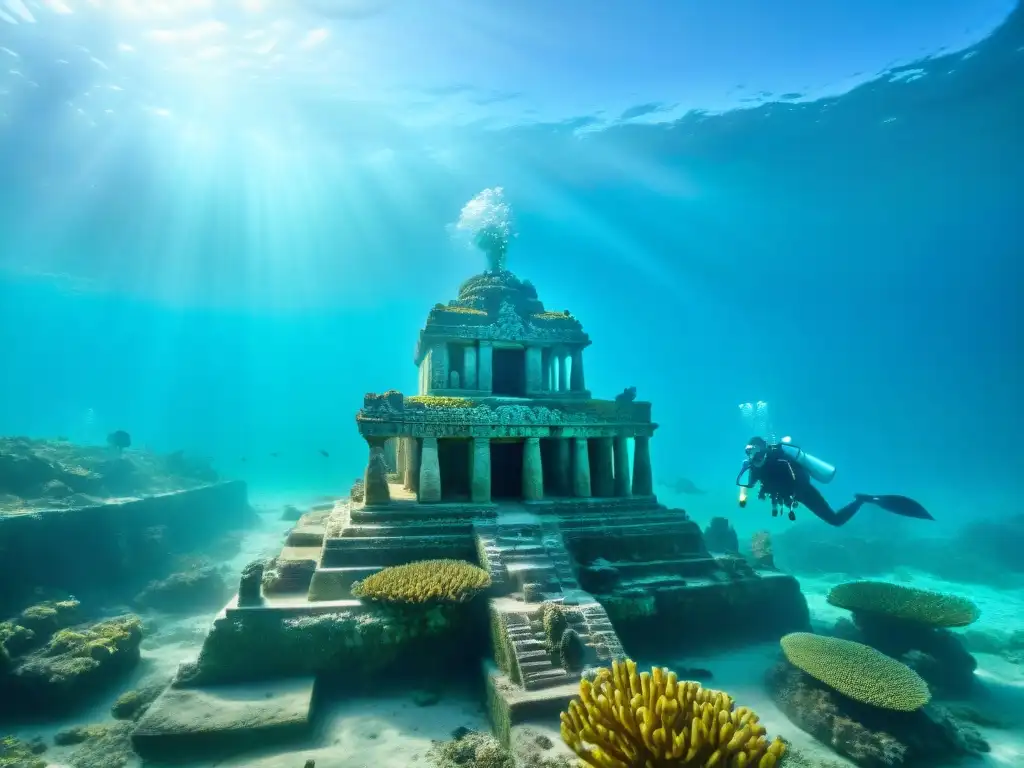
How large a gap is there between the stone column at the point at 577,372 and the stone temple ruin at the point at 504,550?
0.36 feet

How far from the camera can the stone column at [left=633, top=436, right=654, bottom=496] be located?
1944cm

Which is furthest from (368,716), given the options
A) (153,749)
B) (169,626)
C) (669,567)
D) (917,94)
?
(917,94)

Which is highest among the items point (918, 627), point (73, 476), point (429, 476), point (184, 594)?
point (73, 476)

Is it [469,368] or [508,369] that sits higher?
[508,369]

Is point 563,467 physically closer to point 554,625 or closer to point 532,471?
point 532,471

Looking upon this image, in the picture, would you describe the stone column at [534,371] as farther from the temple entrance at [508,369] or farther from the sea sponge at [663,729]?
the sea sponge at [663,729]

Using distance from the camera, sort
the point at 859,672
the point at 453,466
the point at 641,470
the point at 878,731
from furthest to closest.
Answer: the point at 453,466 → the point at 641,470 → the point at 859,672 → the point at 878,731

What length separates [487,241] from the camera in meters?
26.0

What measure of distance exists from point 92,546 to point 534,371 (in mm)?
24442

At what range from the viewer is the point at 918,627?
15250 mm

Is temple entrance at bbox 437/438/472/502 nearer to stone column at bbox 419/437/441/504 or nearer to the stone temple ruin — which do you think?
the stone temple ruin

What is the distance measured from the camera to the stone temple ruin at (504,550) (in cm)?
1138

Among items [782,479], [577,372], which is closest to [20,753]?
[577,372]

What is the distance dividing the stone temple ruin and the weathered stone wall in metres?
→ 12.4
